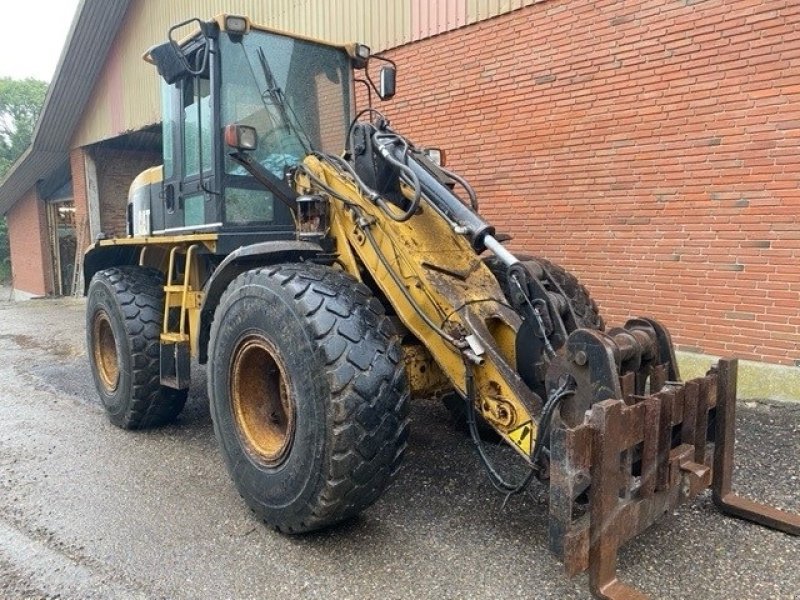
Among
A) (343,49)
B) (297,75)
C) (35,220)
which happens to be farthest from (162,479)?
(35,220)

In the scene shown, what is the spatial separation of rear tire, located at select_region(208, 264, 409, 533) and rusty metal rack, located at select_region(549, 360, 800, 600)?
2.73 ft

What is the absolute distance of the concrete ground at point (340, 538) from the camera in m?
2.66

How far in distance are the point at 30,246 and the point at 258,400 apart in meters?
20.4

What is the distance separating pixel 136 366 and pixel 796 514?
14.5 ft

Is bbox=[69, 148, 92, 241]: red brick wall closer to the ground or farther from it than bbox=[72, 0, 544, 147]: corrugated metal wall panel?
closer to the ground

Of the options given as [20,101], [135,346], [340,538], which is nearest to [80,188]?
[135,346]

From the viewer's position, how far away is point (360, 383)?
2.70m

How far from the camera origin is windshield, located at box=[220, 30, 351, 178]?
398 cm

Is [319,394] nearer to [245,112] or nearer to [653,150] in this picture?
[245,112]

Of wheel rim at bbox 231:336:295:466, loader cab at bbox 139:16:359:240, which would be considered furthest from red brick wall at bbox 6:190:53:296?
wheel rim at bbox 231:336:295:466

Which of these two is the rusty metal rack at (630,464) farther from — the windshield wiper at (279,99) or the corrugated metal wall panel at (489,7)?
the corrugated metal wall panel at (489,7)

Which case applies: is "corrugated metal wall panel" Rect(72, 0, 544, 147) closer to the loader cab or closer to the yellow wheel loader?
the yellow wheel loader

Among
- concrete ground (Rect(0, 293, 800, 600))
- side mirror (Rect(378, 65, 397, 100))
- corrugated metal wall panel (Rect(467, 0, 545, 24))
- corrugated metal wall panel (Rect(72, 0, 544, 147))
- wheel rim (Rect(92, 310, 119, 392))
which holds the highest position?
corrugated metal wall panel (Rect(72, 0, 544, 147))

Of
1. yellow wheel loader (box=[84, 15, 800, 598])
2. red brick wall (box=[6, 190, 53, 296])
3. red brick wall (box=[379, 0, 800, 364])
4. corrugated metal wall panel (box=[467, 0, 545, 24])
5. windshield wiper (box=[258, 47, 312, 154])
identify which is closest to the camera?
yellow wheel loader (box=[84, 15, 800, 598])
